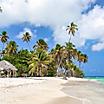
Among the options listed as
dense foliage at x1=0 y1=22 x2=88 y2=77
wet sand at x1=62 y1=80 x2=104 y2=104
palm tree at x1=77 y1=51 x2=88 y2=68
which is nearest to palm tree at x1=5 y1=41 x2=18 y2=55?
dense foliage at x1=0 y1=22 x2=88 y2=77

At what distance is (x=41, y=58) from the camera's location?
6438cm

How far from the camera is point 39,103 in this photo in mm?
17938

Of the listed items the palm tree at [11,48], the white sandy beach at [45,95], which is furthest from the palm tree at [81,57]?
the white sandy beach at [45,95]

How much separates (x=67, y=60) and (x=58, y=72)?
5814 mm

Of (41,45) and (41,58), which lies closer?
(41,58)

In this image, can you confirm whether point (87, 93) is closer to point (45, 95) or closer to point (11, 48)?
point (45, 95)

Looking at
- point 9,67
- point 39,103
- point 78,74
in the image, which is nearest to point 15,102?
point 39,103

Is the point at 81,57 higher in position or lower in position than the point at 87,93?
higher

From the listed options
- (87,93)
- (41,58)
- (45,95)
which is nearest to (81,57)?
(41,58)

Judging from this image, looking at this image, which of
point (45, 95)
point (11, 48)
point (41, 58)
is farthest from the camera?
point (11, 48)

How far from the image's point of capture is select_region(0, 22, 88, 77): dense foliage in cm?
6512

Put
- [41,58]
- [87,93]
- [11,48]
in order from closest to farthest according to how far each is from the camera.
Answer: [87,93]
[41,58]
[11,48]

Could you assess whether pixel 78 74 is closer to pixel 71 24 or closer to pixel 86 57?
pixel 86 57

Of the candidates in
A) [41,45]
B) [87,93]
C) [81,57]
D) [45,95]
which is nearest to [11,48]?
[41,45]
